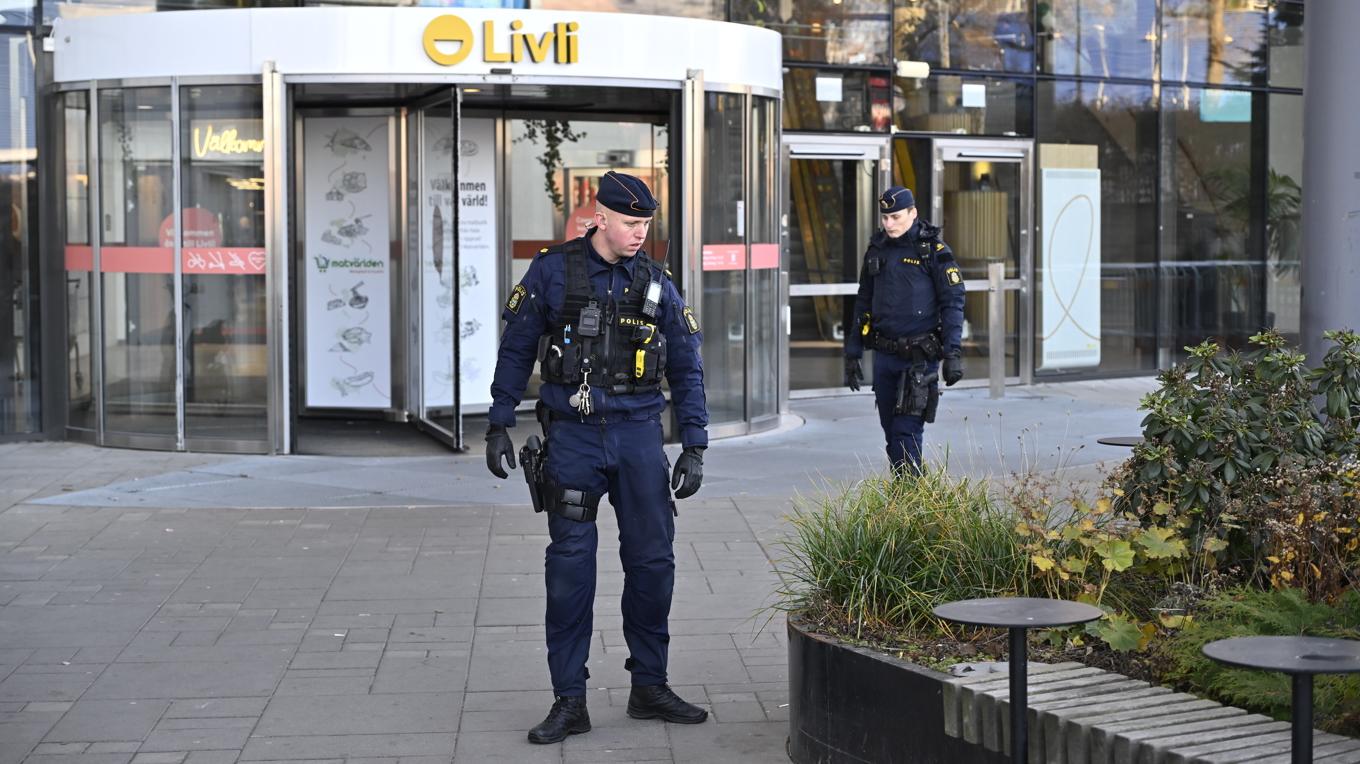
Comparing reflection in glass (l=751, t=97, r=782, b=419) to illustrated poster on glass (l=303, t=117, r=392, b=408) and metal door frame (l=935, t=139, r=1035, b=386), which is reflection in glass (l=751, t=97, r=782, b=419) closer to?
illustrated poster on glass (l=303, t=117, r=392, b=408)

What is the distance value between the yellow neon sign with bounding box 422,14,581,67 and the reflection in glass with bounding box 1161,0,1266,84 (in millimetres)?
8664

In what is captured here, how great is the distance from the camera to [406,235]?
14297 millimetres

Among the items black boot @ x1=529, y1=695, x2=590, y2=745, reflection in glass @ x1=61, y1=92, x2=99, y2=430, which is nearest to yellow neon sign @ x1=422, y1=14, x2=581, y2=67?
reflection in glass @ x1=61, y1=92, x2=99, y2=430

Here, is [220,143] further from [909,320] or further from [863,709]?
[863,709]

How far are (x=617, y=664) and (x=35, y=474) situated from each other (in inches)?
255

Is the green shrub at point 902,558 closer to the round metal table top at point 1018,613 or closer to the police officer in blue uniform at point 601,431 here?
the police officer in blue uniform at point 601,431

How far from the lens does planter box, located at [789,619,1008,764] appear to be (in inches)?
190

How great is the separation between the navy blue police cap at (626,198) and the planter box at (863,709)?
1486 millimetres

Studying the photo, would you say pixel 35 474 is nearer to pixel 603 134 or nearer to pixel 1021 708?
pixel 603 134

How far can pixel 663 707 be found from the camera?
A: 5.96 metres

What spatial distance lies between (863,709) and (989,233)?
12676 mm

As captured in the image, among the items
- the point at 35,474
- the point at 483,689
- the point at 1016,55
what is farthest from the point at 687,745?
the point at 1016,55

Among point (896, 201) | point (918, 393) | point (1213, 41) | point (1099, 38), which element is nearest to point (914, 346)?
point (918, 393)

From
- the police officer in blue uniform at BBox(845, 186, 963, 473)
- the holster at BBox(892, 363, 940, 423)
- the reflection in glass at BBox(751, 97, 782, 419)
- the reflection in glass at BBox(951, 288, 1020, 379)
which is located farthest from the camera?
the reflection in glass at BBox(951, 288, 1020, 379)
